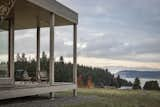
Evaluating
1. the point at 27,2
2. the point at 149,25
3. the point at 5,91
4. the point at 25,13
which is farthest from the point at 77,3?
the point at 5,91

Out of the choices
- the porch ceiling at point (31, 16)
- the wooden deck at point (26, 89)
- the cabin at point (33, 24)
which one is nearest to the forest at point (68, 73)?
the porch ceiling at point (31, 16)

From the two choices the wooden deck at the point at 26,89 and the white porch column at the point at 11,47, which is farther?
the white porch column at the point at 11,47

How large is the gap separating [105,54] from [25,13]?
15.2 metres

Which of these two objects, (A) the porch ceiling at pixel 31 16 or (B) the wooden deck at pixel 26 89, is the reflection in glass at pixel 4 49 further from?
(B) the wooden deck at pixel 26 89

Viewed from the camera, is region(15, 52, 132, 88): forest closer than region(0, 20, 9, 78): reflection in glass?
No

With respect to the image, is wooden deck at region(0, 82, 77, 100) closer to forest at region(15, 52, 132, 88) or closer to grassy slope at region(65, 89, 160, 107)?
grassy slope at region(65, 89, 160, 107)

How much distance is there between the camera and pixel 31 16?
15828 millimetres

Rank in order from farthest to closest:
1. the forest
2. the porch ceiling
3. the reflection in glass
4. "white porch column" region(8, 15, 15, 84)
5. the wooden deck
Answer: the forest < "white porch column" region(8, 15, 15, 84) < the reflection in glass < the porch ceiling < the wooden deck

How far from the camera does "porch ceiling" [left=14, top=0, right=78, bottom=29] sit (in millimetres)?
13672

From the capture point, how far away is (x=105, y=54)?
97.6 feet

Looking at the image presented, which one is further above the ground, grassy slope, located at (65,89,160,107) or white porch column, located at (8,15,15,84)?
white porch column, located at (8,15,15,84)

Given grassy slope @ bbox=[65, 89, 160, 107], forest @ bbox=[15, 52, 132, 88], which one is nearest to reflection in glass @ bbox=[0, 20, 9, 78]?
forest @ bbox=[15, 52, 132, 88]

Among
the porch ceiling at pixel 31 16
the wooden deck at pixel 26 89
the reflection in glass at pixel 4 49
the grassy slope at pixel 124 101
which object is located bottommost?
the grassy slope at pixel 124 101

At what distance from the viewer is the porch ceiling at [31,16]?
13672 millimetres
